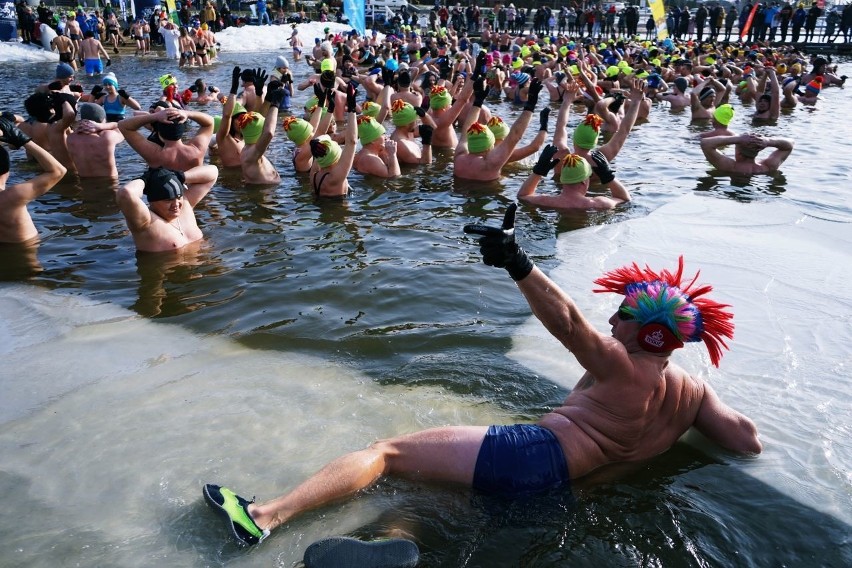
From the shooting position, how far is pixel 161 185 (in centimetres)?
545

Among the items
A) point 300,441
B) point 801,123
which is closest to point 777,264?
point 300,441

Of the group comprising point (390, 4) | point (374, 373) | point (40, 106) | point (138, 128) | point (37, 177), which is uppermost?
point (390, 4)

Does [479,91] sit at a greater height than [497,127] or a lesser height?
greater

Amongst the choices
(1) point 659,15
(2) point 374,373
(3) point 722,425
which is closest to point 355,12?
(1) point 659,15

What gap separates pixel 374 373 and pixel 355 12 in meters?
28.6

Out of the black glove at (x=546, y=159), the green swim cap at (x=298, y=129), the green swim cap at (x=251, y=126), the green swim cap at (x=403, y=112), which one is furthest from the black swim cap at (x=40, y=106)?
the black glove at (x=546, y=159)

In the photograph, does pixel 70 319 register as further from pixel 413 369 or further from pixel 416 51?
pixel 416 51

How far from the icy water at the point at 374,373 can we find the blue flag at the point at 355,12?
2373 cm

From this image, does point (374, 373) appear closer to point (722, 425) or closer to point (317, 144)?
point (722, 425)

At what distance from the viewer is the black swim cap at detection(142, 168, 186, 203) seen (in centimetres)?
544

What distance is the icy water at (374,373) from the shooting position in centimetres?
290

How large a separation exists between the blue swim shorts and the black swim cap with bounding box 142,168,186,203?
376cm

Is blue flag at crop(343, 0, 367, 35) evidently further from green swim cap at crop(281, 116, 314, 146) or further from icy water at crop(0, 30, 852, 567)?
icy water at crop(0, 30, 852, 567)

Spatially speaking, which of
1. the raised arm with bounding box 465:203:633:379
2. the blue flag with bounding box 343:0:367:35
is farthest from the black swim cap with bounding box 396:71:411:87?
the blue flag with bounding box 343:0:367:35
